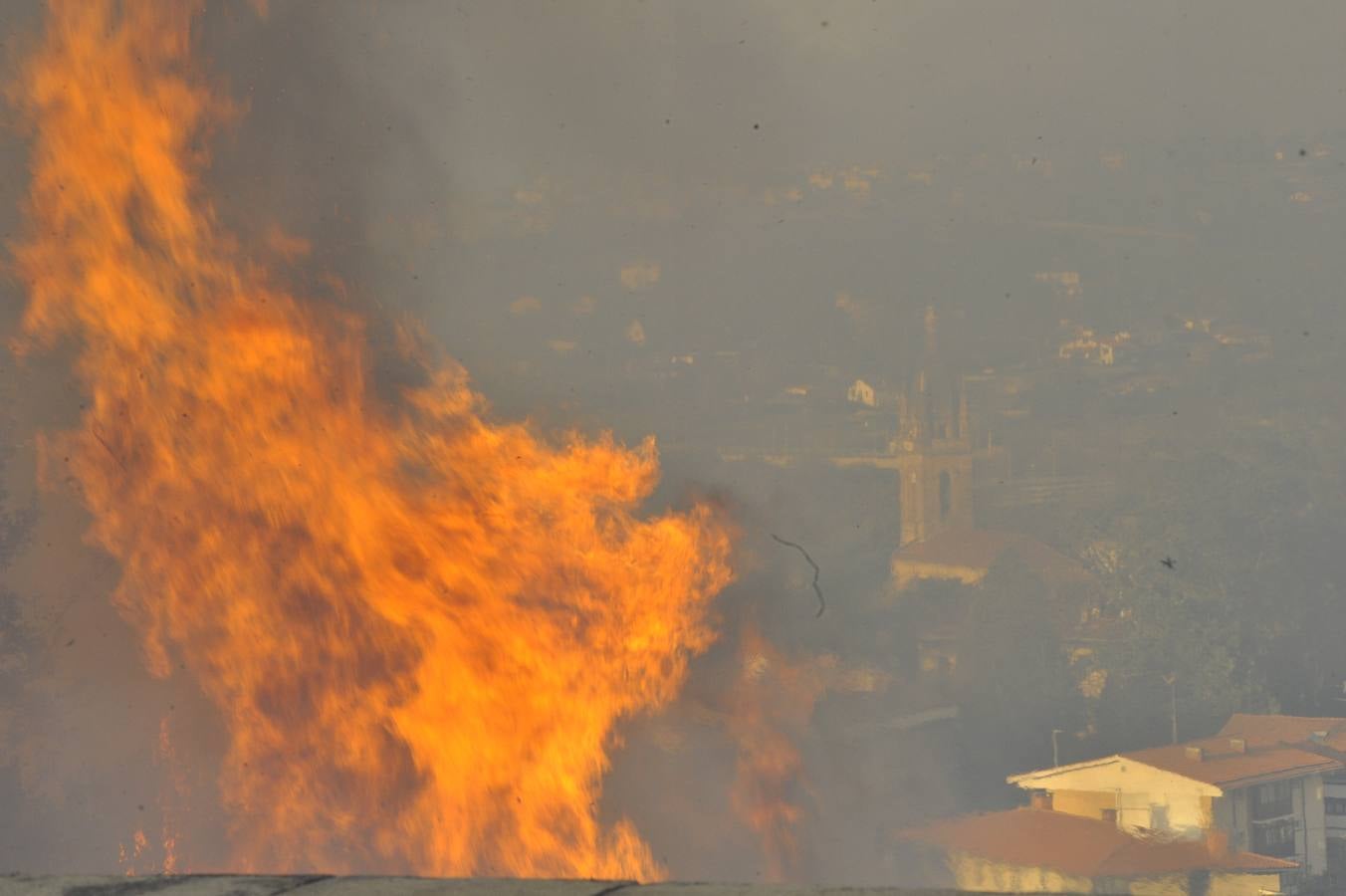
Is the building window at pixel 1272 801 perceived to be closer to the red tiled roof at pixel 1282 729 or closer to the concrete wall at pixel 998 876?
the red tiled roof at pixel 1282 729

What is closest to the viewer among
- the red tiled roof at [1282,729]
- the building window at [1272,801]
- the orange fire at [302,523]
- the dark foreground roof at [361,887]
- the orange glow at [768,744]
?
the dark foreground roof at [361,887]

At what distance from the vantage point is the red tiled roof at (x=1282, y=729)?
17.4m

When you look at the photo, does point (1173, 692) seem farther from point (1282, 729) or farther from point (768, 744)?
point (768, 744)

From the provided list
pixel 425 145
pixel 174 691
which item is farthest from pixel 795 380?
pixel 174 691

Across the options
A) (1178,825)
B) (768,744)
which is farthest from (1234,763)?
(768,744)

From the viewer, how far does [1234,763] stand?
1697 cm

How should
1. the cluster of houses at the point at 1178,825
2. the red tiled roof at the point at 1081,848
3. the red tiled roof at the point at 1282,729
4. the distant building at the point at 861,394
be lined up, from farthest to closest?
the distant building at the point at 861,394
the red tiled roof at the point at 1282,729
the cluster of houses at the point at 1178,825
the red tiled roof at the point at 1081,848

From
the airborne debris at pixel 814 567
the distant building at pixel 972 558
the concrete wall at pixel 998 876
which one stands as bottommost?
the concrete wall at pixel 998 876

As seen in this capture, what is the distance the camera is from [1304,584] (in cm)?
1872

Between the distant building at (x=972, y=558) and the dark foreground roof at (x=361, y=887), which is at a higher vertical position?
the distant building at (x=972, y=558)

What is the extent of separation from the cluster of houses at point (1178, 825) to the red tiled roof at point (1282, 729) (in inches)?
0.7

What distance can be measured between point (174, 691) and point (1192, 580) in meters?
14.4

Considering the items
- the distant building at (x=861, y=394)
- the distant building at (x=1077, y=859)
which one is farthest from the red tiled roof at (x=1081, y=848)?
the distant building at (x=861, y=394)

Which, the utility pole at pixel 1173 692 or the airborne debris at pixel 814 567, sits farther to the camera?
the utility pole at pixel 1173 692
